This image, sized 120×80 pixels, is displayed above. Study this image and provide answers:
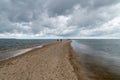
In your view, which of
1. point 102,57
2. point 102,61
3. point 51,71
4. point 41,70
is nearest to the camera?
point 51,71

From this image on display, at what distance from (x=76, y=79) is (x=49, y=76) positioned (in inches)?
93.8

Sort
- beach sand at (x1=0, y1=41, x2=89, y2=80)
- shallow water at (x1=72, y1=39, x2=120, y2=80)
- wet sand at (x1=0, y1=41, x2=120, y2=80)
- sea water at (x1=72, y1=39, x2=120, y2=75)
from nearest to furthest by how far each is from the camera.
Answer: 1. beach sand at (x1=0, y1=41, x2=89, y2=80)
2. wet sand at (x1=0, y1=41, x2=120, y2=80)
3. shallow water at (x1=72, y1=39, x2=120, y2=80)
4. sea water at (x1=72, y1=39, x2=120, y2=75)

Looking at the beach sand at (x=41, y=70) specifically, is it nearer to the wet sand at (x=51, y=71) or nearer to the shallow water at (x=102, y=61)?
the wet sand at (x=51, y=71)

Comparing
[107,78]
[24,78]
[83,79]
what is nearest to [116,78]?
[107,78]

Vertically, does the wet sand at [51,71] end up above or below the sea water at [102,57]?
above

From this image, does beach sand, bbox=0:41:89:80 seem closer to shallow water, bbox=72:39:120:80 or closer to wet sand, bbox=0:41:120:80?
wet sand, bbox=0:41:120:80

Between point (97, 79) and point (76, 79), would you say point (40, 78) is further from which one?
point (97, 79)

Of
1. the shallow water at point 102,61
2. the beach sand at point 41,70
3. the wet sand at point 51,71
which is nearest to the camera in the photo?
the beach sand at point 41,70

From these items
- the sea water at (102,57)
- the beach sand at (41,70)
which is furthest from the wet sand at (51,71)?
the sea water at (102,57)

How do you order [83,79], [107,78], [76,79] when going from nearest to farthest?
[76,79], [83,79], [107,78]

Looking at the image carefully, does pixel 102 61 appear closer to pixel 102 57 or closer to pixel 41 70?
pixel 102 57

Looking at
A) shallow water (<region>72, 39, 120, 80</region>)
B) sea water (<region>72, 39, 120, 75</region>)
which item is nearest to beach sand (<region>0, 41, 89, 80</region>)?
shallow water (<region>72, 39, 120, 80</region>)

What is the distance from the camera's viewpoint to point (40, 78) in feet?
36.4

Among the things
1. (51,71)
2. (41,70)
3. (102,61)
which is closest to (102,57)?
(102,61)
